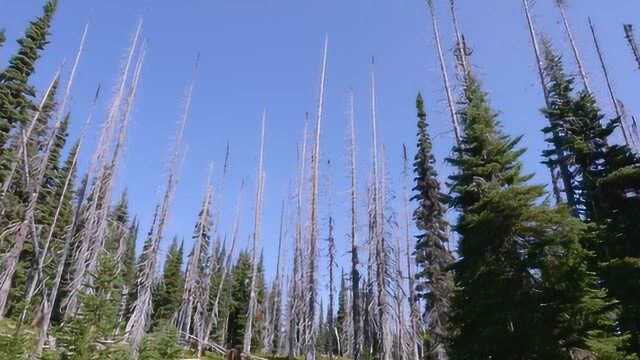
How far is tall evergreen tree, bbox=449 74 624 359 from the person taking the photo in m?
12.4

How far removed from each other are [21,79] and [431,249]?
2801 centimetres

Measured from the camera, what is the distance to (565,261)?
12930 mm

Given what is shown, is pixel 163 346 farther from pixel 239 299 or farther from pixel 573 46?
pixel 239 299

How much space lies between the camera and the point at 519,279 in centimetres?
1313

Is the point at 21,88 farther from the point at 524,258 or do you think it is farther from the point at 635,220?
the point at 635,220

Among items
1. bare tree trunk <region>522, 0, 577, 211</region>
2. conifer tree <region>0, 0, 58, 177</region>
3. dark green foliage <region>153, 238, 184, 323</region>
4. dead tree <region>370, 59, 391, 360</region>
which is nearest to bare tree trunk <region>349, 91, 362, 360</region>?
dead tree <region>370, 59, 391, 360</region>

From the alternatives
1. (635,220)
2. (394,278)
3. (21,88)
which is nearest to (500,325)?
(635,220)

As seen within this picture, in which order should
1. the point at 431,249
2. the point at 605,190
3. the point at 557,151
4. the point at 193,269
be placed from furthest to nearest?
the point at 193,269 → the point at 431,249 → the point at 557,151 → the point at 605,190

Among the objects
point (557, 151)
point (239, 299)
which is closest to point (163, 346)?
point (557, 151)

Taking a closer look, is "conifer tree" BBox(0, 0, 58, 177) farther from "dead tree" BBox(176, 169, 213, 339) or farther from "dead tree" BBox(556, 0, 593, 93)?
"dead tree" BBox(556, 0, 593, 93)

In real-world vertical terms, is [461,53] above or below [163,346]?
above

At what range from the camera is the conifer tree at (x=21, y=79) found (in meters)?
27.0

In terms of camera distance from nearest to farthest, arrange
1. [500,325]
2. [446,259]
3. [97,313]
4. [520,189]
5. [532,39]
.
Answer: [97,313]
[500,325]
[520,189]
[532,39]
[446,259]

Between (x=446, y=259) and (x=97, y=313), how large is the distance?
1925cm
